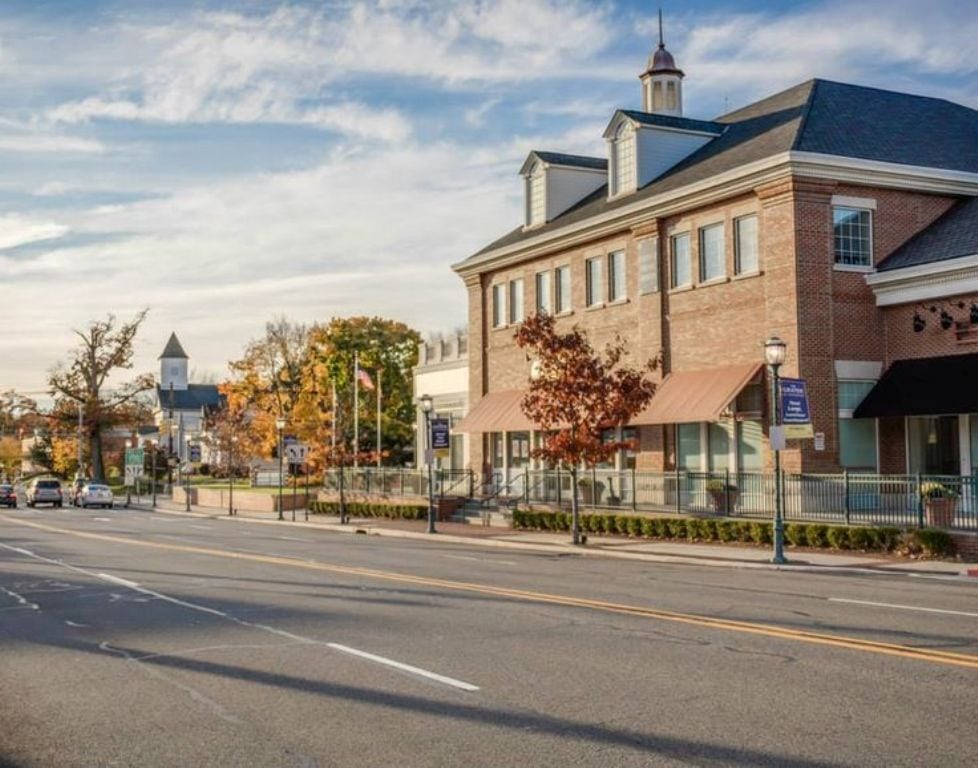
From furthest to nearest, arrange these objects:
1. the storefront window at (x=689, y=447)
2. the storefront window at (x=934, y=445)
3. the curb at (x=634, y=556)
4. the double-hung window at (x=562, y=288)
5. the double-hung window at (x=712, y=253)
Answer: the double-hung window at (x=562, y=288) < the storefront window at (x=689, y=447) < the double-hung window at (x=712, y=253) < the storefront window at (x=934, y=445) < the curb at (x=634, y=556)

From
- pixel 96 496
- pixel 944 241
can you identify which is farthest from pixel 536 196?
pixel 96 496

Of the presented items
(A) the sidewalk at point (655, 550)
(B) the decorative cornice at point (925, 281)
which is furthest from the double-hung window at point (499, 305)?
(B) the decorative cornice at point (925, 281)

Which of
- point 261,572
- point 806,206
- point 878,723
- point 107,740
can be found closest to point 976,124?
point 806,206

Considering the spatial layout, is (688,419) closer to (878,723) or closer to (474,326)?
(474,326)

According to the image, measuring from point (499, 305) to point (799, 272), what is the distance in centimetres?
1650

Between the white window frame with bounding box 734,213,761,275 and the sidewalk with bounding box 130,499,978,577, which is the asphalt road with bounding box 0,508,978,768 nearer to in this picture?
the sidewalk with bounding box 130,499,978,577

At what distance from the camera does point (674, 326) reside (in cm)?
3516

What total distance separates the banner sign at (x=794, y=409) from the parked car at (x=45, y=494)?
53497 mm

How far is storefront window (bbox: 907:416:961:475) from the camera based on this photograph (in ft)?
97.8

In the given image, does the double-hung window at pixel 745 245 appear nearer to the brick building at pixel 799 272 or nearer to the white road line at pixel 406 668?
the brick building at pixel 799 272

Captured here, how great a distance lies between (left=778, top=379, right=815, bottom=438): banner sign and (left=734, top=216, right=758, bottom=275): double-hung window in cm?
832

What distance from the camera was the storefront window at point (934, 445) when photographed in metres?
29.8

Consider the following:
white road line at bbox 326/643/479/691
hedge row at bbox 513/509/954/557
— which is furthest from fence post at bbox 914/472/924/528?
white road line at bbox 326/643/479/691

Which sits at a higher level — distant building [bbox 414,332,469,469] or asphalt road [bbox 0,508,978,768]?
distant building [bbox 414,332,469,469]
